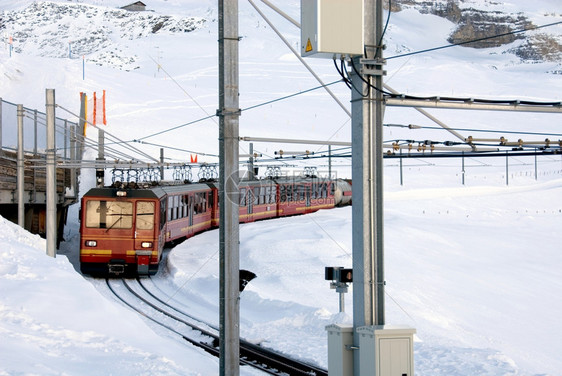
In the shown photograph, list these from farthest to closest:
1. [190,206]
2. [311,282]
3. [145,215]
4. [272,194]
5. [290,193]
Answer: [290,193] → [272,194] → [190,206] → [145,215] → [311,282]

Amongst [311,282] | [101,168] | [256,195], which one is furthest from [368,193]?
[101,168]

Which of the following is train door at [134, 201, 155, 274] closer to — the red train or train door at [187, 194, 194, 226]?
the red train

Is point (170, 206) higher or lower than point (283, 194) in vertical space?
lower

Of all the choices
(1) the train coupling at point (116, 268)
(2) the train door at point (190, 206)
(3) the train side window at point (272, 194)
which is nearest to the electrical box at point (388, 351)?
(1) the train coupling at point (116, 268)

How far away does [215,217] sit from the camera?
36.8 m

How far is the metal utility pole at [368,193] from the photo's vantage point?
866cm

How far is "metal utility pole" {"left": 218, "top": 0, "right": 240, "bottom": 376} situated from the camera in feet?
38.1

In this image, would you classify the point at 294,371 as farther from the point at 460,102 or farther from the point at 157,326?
the point at 460,102

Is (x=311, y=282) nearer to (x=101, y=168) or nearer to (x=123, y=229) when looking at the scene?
(x=123, y=229)

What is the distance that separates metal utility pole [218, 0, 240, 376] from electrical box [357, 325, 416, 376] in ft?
11.8

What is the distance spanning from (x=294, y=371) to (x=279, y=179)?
30.0 m

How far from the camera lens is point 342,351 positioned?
28.8 ft

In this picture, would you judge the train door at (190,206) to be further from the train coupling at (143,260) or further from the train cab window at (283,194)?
the train cab window at (283,194)

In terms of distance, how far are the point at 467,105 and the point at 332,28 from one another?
2.21 metres
